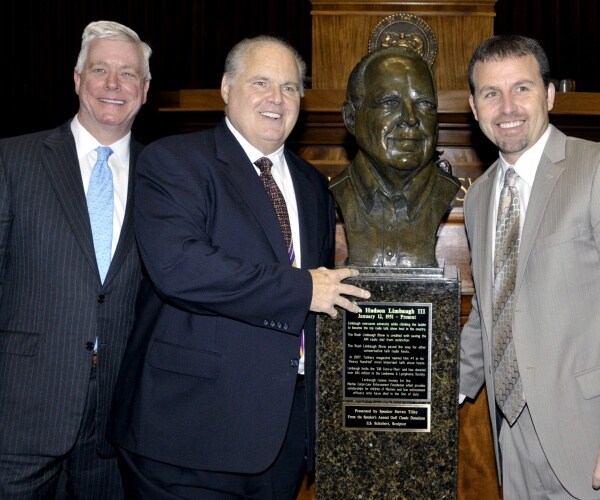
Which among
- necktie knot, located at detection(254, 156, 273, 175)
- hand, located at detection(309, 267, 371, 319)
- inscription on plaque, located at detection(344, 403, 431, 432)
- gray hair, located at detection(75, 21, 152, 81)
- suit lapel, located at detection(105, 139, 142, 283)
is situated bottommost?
inscription on plaque, located at detection(344, 403, 431, 432)

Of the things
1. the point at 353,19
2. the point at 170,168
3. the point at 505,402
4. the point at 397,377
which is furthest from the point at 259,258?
the point at 353,19

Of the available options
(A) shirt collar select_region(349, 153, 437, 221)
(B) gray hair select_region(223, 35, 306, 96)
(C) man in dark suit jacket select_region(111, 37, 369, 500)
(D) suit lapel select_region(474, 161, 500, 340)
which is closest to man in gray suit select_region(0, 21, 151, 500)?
(C) man in dark suit jacket select_region(111, 37, 369, 500)

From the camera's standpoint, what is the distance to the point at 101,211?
9.22 feet

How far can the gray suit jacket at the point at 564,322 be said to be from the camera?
2.42 m

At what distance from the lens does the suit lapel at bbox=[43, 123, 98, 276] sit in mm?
2725

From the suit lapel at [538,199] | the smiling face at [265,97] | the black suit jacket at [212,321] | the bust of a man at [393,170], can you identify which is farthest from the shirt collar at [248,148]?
the suit lapel at [538,199]

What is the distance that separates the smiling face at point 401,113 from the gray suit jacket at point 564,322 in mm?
436

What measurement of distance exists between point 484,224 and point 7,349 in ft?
5.27

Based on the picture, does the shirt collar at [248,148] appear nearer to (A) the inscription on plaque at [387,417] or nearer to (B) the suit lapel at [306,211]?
(B) the suit lapel at [306,211]

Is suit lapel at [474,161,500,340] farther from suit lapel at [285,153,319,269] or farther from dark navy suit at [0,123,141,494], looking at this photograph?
dark navy suit at [0,123,141,494]

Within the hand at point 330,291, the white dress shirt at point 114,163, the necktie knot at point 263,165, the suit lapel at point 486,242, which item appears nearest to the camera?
the hand at point 330,291

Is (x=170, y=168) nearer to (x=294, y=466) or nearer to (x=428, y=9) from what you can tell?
(x=294, y=466)

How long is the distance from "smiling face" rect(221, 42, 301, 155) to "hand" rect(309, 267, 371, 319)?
494 mm

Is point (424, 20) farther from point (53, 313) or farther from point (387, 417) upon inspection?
point (53, 313)
